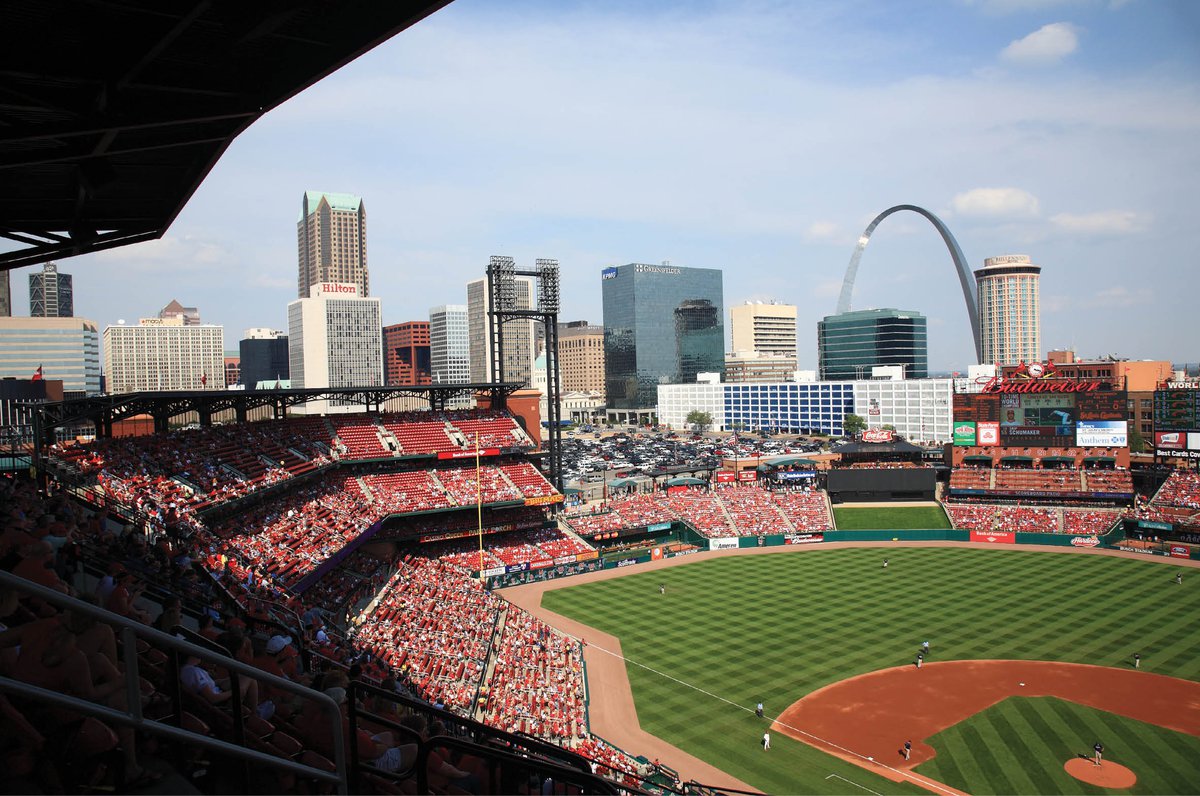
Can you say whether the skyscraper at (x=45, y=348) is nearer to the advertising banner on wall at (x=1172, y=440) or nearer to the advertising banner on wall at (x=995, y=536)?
the advertising banner on wall at (x=995, y=536)

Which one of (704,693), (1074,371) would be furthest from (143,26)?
(1074,371)

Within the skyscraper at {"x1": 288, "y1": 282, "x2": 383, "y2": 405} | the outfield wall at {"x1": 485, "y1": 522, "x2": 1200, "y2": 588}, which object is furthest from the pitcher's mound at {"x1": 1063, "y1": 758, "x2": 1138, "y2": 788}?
the skyscraper at {"x1": 288, "y1": 282, "x2": 383, "y2": 405}

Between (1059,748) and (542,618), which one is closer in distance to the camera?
(1059,748)

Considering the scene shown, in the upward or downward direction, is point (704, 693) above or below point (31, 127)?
below

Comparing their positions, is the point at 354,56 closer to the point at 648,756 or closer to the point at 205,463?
the point at 648,756

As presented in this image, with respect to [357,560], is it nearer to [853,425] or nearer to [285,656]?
[285,656]

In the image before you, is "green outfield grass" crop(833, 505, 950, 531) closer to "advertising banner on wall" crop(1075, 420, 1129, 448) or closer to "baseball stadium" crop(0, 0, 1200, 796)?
"baseball stadium" crop(0, 0, 1200, 796)

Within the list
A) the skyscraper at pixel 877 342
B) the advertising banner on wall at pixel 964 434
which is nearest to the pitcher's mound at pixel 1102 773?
the advertising banner on wall at pixel 964 434
